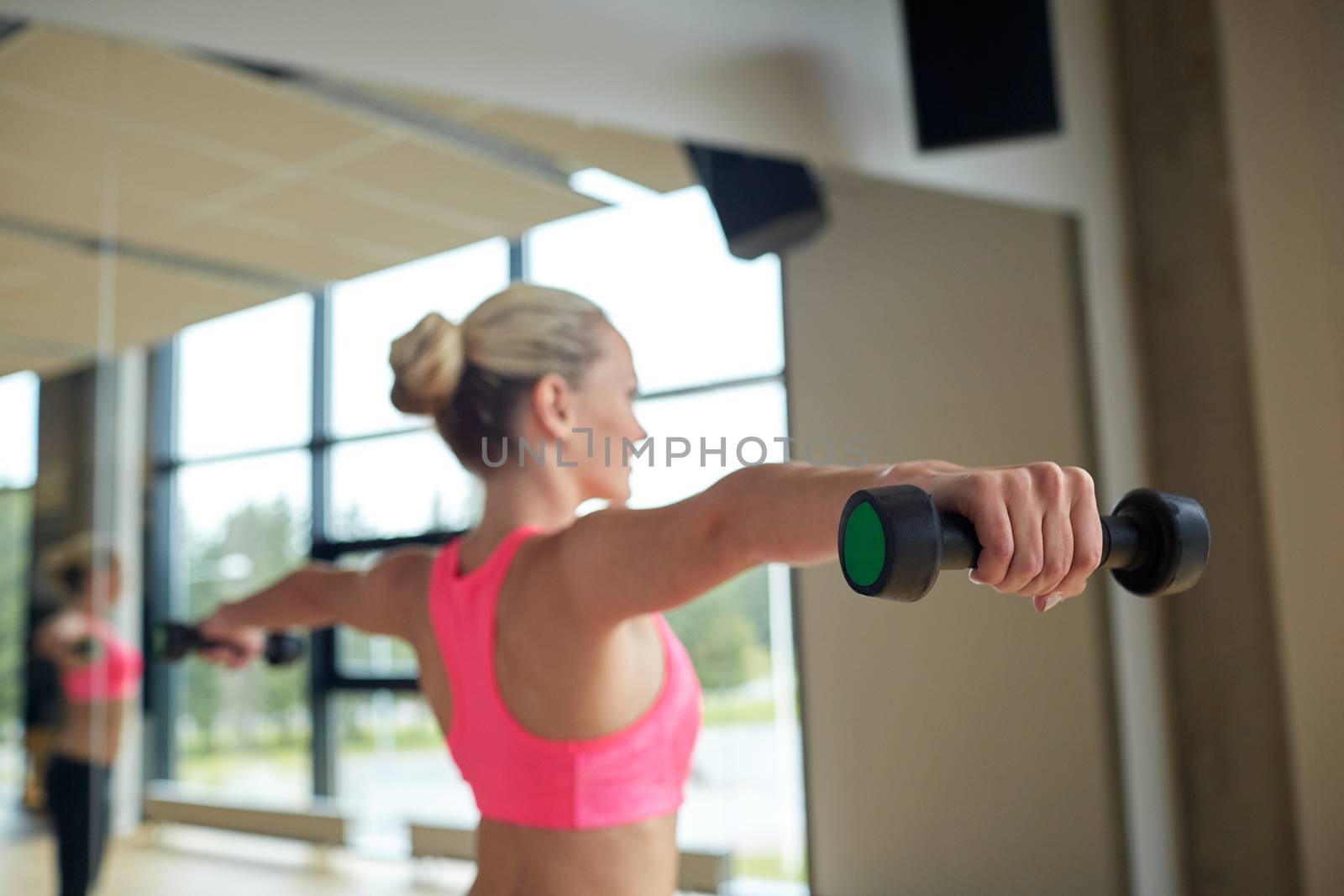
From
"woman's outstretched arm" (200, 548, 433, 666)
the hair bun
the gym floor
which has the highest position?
the hair bun

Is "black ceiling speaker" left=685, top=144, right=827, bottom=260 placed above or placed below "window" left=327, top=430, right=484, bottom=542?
above

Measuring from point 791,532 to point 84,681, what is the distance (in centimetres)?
114

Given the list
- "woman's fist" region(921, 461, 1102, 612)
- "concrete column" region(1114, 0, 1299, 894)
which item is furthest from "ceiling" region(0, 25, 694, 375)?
"concrete column" region(1114, 0, 1299, 894)

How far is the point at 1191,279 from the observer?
2.28 metres

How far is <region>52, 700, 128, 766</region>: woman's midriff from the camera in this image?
131 centimetres

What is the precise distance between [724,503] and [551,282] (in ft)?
1.14

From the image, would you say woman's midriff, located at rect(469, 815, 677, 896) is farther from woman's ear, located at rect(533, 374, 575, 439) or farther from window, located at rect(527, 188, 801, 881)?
woman's ear, located at rect(533, 374, 575, 439)

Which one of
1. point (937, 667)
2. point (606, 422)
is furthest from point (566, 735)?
point (937, 667)

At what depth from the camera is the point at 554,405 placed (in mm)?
817

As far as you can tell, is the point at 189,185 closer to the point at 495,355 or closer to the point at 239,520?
the point at 239,520

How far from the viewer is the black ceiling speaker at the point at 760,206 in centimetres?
119

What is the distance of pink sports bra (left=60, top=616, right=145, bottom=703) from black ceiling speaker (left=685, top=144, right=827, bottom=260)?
89 cm

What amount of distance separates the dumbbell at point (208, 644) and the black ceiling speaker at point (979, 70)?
171 cm

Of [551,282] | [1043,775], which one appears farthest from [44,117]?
[1043,775]
